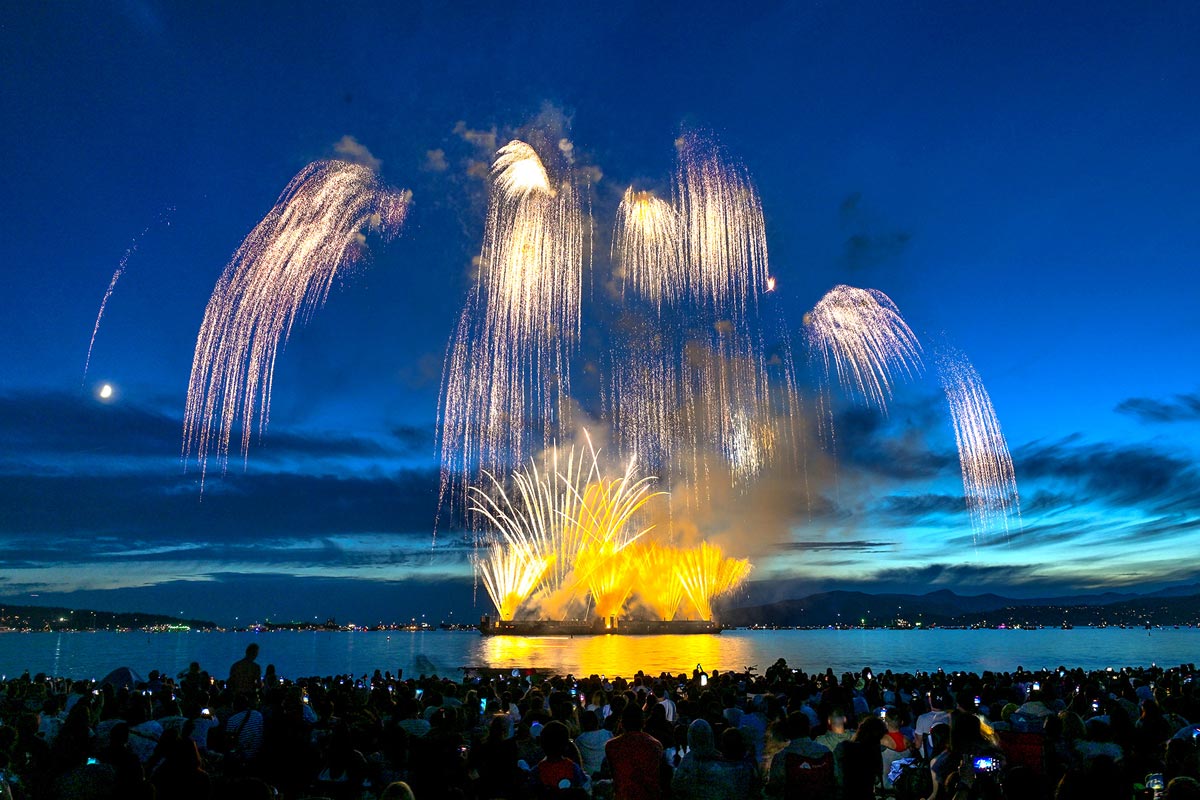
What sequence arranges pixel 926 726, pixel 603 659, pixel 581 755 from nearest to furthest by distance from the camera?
pixel 581 755 → pixel 926 726 → pixel 603 659

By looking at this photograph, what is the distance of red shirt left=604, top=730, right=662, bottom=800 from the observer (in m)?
6.39

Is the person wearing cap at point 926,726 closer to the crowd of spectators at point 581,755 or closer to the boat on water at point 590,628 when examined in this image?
the crowd of spectators at point 581,755

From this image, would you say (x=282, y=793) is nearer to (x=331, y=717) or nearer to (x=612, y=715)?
(x=331, y=717)

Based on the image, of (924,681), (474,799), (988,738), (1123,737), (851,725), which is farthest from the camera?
(924,681)

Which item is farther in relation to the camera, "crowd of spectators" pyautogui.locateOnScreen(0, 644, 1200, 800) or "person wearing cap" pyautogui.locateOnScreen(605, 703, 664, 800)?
"person wearing cap" pyautogui.locateOnScreen(605, 703, 664, 800)

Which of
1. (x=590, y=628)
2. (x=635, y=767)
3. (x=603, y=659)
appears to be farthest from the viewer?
(x=590, y=628)

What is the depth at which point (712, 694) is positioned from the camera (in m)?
14.9

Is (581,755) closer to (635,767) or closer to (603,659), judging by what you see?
(635,767)

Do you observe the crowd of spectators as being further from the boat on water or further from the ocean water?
the boat on water

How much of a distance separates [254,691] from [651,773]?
9775 mm

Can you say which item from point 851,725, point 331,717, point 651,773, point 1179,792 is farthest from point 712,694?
point 1179,792

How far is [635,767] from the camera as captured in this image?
252 inches

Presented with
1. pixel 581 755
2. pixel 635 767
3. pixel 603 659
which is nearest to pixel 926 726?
pixel 581 755

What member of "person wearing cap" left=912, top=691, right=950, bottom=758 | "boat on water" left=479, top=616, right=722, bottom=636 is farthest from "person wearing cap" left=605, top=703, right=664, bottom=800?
"boat on water" left=479, top=616, right=722, bottom=636
